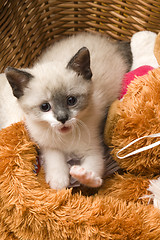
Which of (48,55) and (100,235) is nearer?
(100,235)

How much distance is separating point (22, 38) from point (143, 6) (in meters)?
0.70

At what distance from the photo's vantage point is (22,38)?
1626 millimetres

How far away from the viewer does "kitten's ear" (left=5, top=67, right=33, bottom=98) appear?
1021 millimetres

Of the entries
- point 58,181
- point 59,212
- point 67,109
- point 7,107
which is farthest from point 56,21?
point 59,212

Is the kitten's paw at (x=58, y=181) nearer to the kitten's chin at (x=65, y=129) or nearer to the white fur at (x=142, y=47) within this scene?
the kitten's chin at (x=65, y=129)

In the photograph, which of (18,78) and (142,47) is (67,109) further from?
(142,47)

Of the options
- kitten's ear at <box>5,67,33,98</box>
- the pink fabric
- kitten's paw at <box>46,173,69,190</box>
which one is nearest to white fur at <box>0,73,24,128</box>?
kitten's ear at <box>5,67,33,98</box>

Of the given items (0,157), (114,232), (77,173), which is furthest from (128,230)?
(0,157)

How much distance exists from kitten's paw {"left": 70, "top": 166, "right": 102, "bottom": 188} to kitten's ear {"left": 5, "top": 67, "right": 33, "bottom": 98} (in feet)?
1.16

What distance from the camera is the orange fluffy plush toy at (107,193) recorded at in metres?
0.90

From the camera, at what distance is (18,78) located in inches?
41.4

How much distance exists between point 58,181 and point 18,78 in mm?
416

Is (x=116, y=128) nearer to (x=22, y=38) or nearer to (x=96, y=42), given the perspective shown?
(x=96, y=42)

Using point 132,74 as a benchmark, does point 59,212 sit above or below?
below
